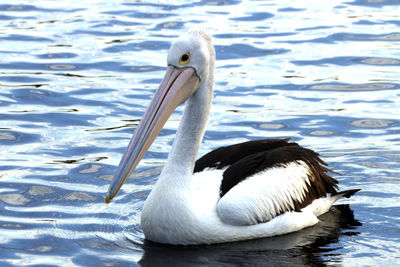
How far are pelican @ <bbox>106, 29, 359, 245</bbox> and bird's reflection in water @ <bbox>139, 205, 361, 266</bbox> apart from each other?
6 centimetres

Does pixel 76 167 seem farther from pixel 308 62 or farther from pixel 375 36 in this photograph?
pixel 375 36

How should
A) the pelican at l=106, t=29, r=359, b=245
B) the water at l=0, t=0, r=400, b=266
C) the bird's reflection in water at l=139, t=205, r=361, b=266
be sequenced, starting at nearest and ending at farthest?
the bird's reflection in water at l=139, t=205, r=361, b=266
the pelican at l=106, t=29, r=359, b=245
the water at l=0, t=0, r=400, b=266

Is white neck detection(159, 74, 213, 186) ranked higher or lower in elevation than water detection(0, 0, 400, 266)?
higher

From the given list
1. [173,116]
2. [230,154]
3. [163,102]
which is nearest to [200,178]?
[230,154]

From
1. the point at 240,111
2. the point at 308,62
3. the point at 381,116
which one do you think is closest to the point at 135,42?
the point at 308,62

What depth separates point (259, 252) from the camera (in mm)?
5934

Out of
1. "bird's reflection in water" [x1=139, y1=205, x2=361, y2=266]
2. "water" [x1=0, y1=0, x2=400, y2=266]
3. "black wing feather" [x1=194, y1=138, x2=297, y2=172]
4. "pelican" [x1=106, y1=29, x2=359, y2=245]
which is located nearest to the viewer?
"bird's reflection in water" [x1=139, y1=205, x2=361, y2=266]

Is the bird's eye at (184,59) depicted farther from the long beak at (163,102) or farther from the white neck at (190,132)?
the white neck at (190,132)

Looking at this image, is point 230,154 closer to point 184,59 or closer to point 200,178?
point 200,178

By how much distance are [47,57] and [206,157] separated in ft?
16.2

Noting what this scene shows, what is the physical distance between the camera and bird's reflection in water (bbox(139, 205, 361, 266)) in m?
5.76

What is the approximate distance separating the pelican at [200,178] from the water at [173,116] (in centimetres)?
12

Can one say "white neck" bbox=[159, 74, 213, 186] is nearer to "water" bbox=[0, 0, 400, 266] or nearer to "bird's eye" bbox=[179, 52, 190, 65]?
"bird's eye" bbox=[179, 52, 190, 65]

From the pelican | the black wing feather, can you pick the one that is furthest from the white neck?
the black wing feather
